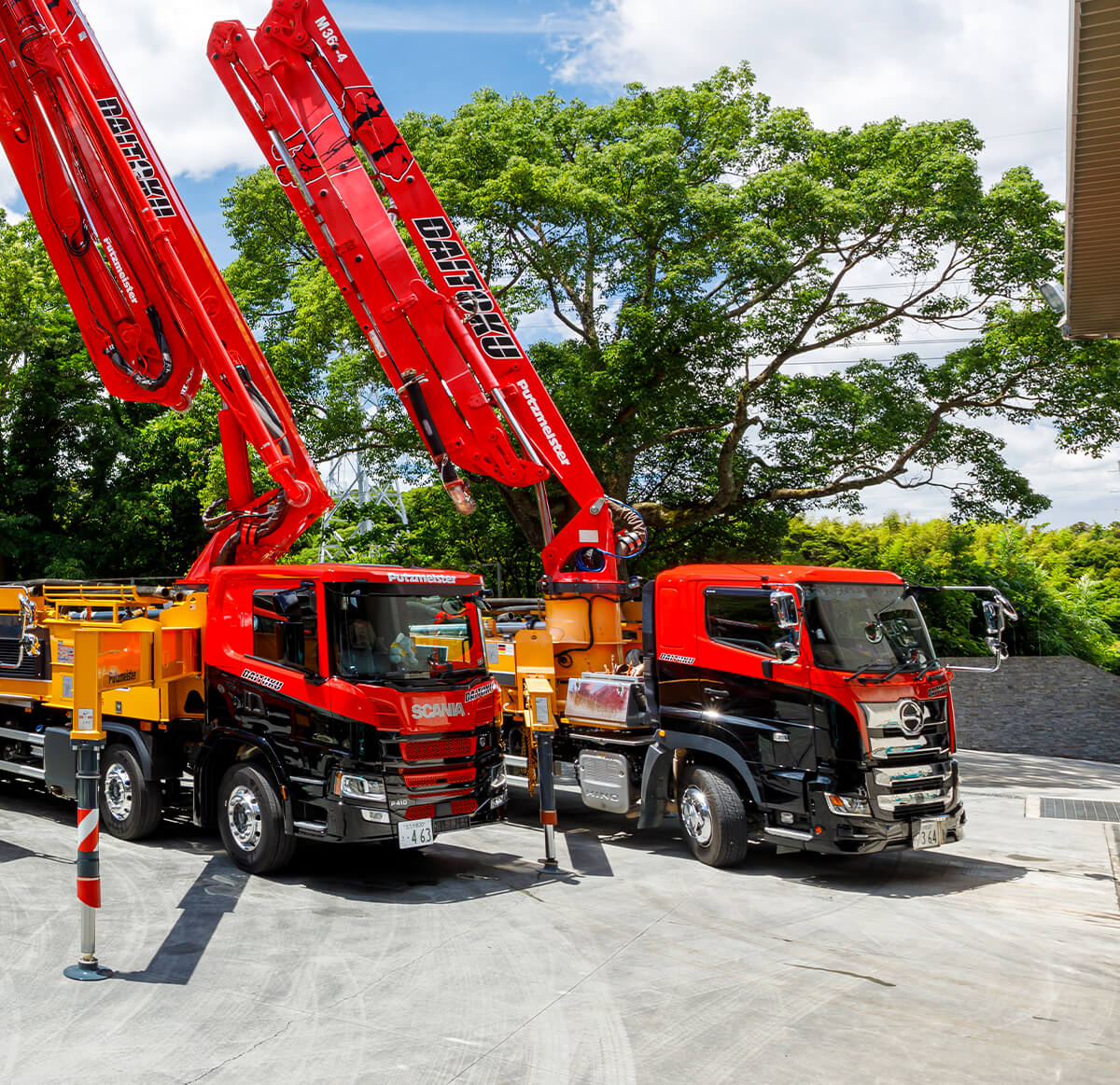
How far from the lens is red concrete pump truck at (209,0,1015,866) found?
28.6ft

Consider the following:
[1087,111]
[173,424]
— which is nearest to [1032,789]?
[1087,111]

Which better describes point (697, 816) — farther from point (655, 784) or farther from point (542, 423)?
point (542, 423)

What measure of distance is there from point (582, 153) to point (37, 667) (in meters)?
13.4

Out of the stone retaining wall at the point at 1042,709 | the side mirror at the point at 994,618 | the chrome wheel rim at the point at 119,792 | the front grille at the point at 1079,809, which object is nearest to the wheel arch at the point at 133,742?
the chrome wheel rim at the point at 119,792

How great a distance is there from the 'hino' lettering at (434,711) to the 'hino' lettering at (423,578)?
3.42ft

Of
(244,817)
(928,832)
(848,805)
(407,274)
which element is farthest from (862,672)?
(407,274)

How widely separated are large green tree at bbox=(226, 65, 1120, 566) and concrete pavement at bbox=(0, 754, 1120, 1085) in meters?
10.6

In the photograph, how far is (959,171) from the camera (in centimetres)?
1841

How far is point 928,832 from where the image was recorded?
8711 millimetres

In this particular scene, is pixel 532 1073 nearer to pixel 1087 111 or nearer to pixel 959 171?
pixel 1087 111

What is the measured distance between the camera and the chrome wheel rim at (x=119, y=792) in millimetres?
10000

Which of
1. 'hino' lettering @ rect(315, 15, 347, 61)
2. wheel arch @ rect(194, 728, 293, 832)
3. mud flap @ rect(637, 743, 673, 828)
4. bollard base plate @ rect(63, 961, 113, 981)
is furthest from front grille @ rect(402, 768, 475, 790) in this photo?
'hino' lettering @ rect(315, 15, 347, 61)

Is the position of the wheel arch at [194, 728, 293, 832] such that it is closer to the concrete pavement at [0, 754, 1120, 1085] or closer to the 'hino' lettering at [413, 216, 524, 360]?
the concrete pavement at [0, 754, 1120, 1085]

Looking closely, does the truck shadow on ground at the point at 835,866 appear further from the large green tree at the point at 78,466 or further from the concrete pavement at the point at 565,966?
the large green tree at the point at 78,466
